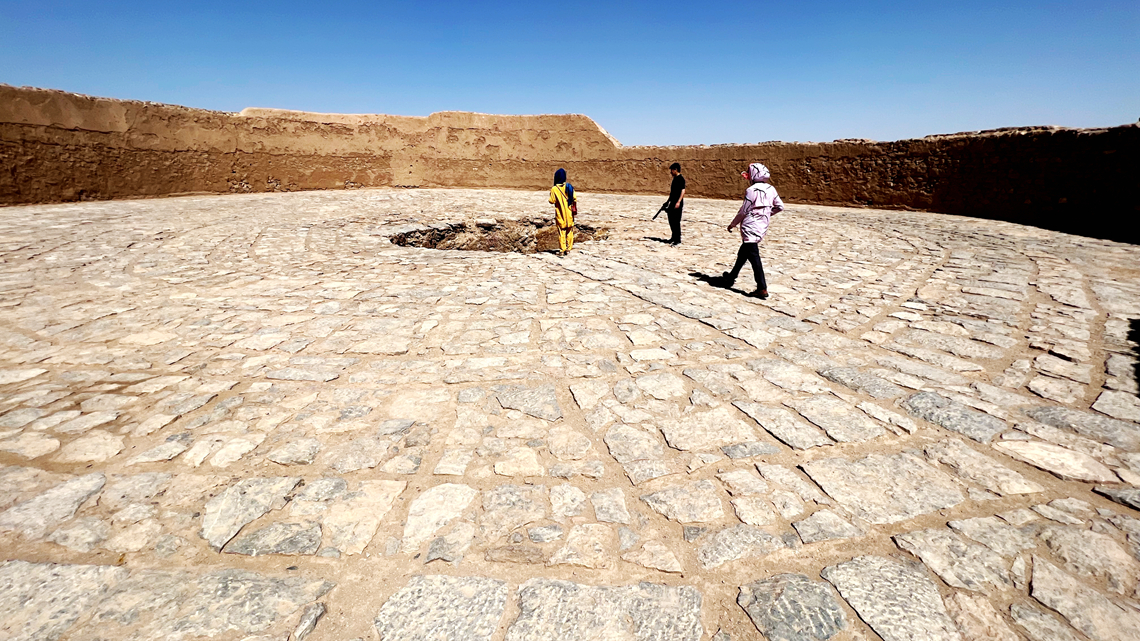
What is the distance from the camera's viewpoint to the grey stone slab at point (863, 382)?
3.09 m

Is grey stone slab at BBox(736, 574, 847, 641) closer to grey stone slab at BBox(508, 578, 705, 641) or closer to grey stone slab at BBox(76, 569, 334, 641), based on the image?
grey stone slab at BBox(508, 578, 705, 641)

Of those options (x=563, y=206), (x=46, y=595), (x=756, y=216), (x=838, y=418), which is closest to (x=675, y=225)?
(x=563, y=206)

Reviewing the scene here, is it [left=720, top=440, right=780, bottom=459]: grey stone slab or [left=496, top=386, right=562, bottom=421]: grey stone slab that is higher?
[left=496, top=386, right=562, bottom=421]: grey stone slab

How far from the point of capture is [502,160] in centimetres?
1717

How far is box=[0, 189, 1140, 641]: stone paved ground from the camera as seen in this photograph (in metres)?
1.64

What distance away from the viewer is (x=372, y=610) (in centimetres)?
163

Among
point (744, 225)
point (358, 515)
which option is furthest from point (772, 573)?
point (744, 225)

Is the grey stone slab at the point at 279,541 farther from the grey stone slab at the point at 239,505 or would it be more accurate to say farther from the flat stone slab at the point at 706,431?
the flat stone slab at the point at 706,431

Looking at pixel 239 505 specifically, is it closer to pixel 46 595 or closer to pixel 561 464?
pixel 46 595

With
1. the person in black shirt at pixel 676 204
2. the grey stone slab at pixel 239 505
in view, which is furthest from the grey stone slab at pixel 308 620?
the person in black shirt at pixel 676 204

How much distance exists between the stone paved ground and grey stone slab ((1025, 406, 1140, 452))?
21mm

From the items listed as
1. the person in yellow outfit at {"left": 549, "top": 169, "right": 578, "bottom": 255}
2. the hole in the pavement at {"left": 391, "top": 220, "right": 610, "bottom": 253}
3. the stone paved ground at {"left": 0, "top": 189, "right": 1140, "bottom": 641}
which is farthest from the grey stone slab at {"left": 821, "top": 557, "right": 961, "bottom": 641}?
the hole in the pavement at {"left": 391, "top": 220, "right": 610, "bottom": 253}

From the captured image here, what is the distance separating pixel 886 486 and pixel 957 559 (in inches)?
17.1

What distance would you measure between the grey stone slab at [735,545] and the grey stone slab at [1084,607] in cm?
87
